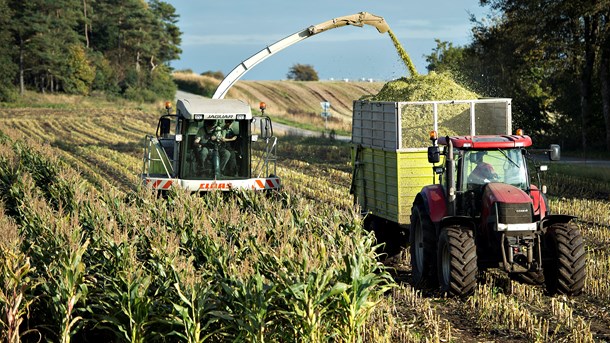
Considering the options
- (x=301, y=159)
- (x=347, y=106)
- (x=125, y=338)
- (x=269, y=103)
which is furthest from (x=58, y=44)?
(x=125, y=338)

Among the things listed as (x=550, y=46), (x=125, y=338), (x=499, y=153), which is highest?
(x=550, y=46)

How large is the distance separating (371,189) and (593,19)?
21.2 meters

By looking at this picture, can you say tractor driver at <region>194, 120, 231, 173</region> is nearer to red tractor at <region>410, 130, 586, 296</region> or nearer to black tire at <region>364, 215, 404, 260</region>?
black tire at <region>364, 215, 404, 260</region>

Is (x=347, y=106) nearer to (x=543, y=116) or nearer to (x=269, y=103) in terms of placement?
(x=269, y=103)

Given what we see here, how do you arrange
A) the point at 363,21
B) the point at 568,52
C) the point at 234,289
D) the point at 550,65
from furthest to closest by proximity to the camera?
1. the point at 550,65
2. the point at 568,52
3. the point at 363,21
4. the point at 234,289

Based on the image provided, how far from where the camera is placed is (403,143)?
13.7m

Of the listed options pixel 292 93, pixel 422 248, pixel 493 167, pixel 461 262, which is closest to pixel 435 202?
pixel 422 248

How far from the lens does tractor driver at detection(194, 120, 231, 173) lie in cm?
1667

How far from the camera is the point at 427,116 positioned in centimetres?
1388

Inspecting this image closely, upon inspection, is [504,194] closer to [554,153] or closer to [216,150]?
[554,153]

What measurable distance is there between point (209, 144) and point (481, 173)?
6.43 m

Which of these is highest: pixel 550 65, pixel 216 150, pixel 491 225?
pixel 550 65

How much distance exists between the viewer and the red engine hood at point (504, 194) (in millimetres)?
10891

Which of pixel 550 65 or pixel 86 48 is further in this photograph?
pixel 86 48
